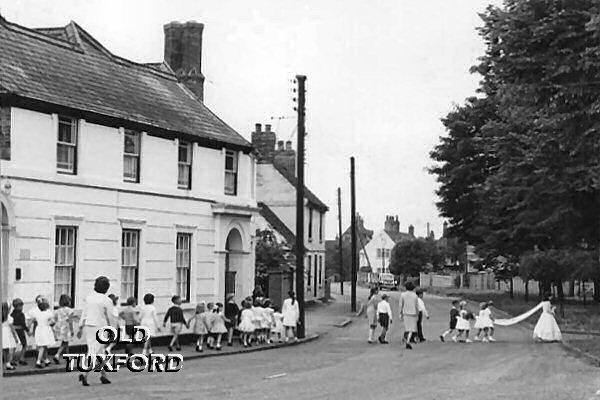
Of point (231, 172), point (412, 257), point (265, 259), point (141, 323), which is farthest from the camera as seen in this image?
point (412, 257)

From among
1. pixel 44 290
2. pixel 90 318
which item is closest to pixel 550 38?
pixel 44 290

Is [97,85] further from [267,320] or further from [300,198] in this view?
[267,320]

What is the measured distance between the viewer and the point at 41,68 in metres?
26.0

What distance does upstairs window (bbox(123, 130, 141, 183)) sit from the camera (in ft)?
90.9

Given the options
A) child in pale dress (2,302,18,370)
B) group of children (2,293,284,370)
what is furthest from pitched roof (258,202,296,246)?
child in pale dress (2,302,18,370)

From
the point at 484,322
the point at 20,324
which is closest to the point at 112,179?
the point at 20,324

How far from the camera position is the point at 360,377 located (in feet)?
→ 63.6

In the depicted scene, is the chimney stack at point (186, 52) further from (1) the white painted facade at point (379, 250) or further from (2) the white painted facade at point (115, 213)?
(1) the white painted facade at point (379, 250)

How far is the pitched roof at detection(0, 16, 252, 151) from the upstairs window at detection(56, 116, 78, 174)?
0.42 meters

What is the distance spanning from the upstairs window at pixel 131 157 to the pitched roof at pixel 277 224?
30200mm

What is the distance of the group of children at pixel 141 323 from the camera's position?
68.3 ft

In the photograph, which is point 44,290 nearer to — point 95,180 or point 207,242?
point 95,180

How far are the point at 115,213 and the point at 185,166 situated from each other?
4.23 m

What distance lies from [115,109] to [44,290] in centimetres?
580
